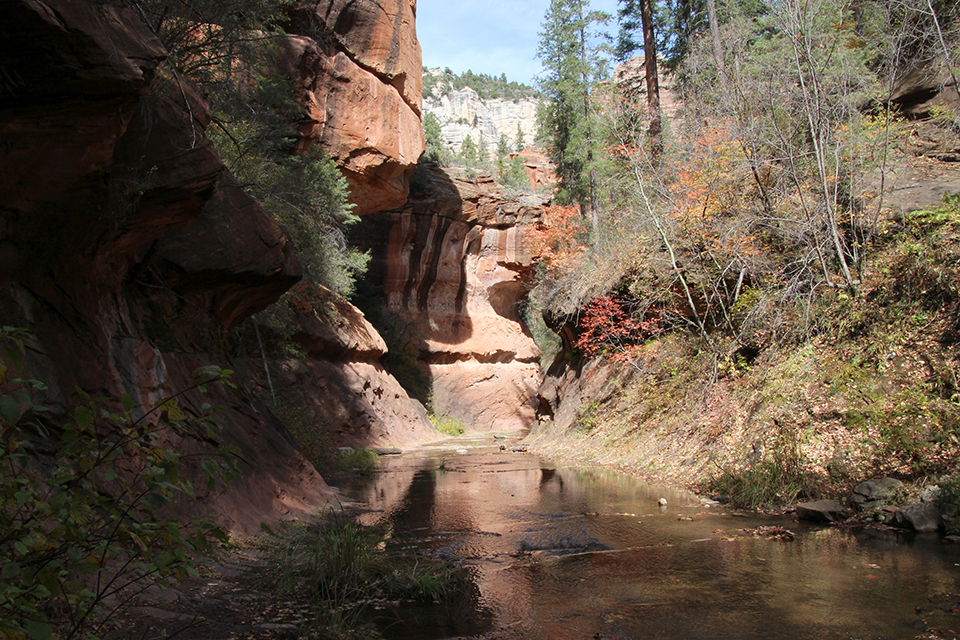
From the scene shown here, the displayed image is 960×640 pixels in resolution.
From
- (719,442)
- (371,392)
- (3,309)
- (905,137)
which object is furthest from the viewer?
(371,392)

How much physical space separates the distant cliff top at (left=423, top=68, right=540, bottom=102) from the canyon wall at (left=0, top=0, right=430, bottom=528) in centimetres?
17152

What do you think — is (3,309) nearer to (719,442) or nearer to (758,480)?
(758,480)

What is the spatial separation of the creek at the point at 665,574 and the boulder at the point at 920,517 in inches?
8.3

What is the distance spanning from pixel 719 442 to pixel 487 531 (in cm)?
522

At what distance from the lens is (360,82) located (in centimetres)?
2220

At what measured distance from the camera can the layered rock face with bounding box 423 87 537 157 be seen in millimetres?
166000

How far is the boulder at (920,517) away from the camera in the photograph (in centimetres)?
642

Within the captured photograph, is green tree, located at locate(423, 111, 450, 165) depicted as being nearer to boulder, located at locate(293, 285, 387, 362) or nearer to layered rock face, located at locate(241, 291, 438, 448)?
boulder, located at locate(293, 285, 387, 362)

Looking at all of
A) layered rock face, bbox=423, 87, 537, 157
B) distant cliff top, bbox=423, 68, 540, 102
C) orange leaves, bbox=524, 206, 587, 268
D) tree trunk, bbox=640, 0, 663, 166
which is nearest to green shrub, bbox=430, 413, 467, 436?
orange leaves, bbox=524, 206, 587, 268

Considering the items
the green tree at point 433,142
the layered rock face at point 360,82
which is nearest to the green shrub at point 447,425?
the layered rock face at point 360,82

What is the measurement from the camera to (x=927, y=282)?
9.27 meters

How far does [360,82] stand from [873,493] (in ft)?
66.9

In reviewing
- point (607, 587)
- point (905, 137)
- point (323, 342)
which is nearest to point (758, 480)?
point (607, 587)

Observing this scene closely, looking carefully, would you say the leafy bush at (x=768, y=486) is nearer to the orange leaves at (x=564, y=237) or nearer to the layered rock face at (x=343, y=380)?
the layered rock face at (x=343, y=380)
